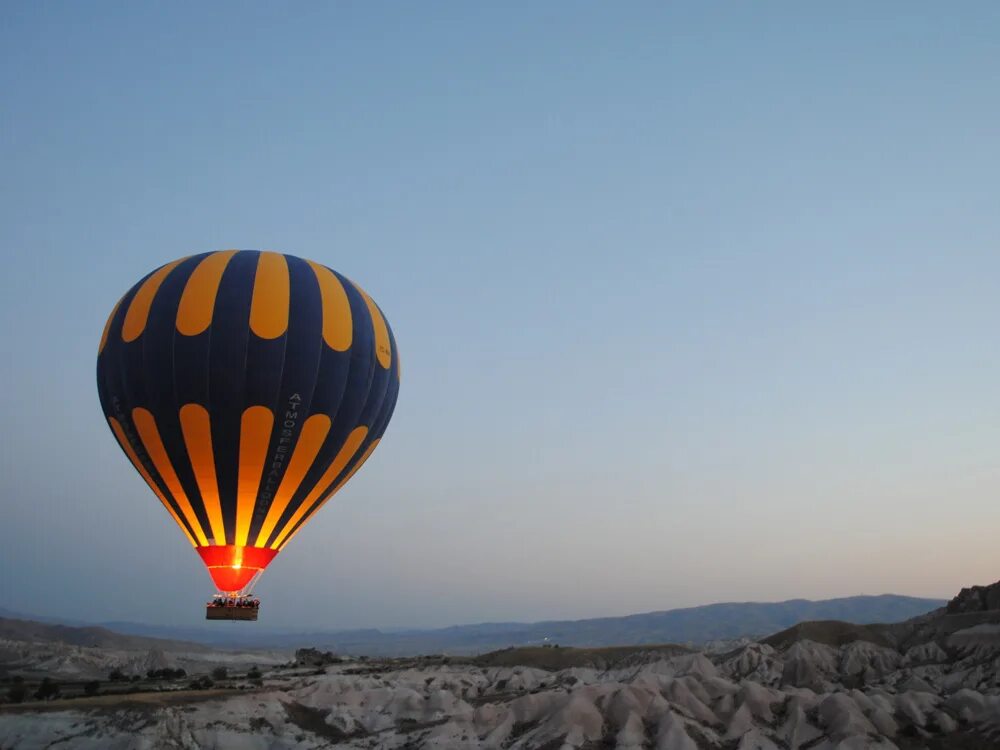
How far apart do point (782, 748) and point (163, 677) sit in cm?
5109

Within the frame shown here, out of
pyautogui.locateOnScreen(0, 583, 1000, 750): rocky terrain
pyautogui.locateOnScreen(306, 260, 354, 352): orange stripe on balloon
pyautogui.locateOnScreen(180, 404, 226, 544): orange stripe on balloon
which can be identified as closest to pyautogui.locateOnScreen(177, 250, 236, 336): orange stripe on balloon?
pyautogui.locateOnScreen(180, 404, 226, 544): orange stripe on balloon

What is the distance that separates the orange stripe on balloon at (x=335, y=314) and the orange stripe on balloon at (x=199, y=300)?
468cm

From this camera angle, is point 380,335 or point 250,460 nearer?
point 250,460

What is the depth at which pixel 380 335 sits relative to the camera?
41406 mm

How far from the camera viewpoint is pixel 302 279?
3878cm

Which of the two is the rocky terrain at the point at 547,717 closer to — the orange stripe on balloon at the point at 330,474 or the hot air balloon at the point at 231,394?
the hot air balloon at the point at 231,394

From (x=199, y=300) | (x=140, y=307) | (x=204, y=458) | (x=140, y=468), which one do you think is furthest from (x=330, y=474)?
(x=140, y=307)

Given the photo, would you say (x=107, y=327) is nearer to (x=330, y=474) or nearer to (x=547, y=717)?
(x=330, y=474)

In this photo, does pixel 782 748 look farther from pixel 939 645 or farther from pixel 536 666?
pixel 536 666

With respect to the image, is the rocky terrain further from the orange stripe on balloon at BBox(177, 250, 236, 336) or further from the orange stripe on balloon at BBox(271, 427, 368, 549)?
the orange stripe on balloon at BBox(177, 250, 236, 336)

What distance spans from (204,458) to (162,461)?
2.22m

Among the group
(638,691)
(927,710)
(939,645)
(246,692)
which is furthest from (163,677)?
(939,645)

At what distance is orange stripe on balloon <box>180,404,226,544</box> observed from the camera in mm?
36000

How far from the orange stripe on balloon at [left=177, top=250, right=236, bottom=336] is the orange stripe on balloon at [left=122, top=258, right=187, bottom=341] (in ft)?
5.41
